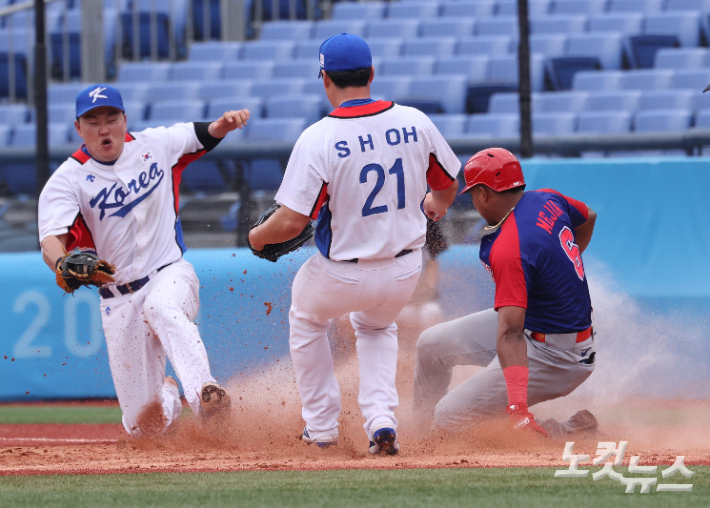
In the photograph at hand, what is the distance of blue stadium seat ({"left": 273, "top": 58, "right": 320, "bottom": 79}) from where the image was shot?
444 inches

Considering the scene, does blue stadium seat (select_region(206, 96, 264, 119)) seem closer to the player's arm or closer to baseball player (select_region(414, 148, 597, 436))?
baseball player (select_region(414, 148, 597, 436))

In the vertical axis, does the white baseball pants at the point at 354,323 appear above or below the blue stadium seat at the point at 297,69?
below

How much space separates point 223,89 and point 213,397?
7560mm

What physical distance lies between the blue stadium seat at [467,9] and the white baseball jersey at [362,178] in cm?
860

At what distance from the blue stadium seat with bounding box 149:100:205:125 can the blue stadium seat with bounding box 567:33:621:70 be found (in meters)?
4.37

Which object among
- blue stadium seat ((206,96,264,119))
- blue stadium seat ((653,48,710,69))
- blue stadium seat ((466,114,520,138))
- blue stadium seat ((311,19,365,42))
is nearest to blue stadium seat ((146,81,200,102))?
blue stadium seat ((206,96,264,119))

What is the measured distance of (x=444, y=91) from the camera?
33.7 feet

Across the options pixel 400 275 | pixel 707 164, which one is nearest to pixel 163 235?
pixel 400 275

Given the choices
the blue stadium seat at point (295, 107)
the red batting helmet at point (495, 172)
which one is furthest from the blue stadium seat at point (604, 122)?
the red batting helmet at point (495, 172)

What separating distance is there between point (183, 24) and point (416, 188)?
380 inches

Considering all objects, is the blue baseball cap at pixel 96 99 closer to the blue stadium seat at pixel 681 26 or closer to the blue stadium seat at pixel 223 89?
the blue stadium seat at pixel 223 89

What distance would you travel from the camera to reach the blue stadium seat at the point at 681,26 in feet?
34.5

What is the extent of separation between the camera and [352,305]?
3922mm

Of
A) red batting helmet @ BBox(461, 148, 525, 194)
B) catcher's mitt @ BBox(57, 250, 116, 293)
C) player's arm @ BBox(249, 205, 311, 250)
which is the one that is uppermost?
red batting helmet @ BBox(461, 148, 525, 194)
